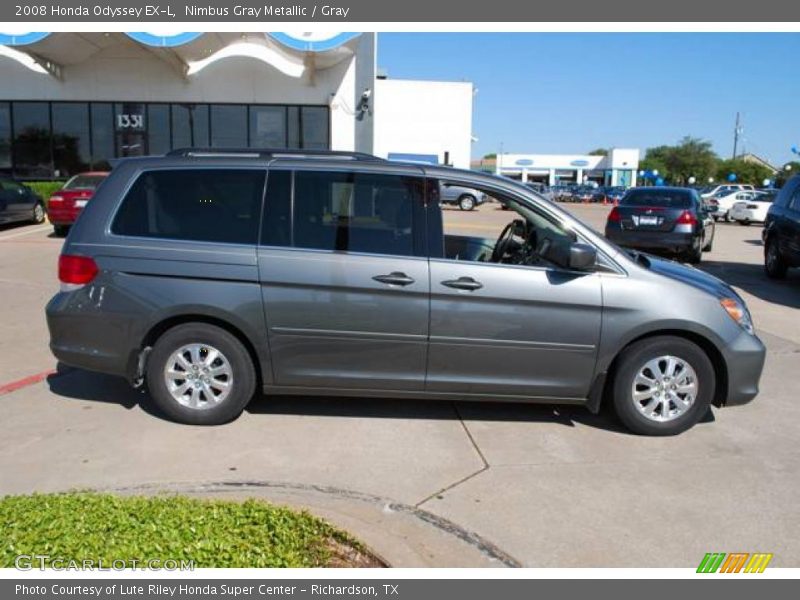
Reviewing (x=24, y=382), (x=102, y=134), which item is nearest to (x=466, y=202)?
(x=102, y=134)

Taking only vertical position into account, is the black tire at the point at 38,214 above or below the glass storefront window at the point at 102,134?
below

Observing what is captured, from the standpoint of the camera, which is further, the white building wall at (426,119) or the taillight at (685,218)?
the white building wall at (426,119)

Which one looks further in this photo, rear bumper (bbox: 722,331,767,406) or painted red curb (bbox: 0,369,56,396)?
painted red curb (bbox: 0,369,56,396)

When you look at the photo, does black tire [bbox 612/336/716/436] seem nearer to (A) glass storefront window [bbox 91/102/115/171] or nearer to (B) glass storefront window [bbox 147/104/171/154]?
(B) glass storefront window [bbox 147/104/171/154]

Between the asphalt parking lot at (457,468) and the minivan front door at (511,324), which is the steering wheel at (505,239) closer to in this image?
the minivan front door at (511,324)

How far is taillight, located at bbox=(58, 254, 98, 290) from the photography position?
191 inches

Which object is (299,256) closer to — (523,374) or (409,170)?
(409,170)

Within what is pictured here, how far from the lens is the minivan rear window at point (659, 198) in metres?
13.5

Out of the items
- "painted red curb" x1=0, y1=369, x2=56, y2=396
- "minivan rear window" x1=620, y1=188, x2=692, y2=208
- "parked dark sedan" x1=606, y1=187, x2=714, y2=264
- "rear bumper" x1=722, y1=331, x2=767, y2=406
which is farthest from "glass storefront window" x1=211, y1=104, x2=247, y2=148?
"rear bumper" x1=722, y1=331, x2=767, y2=406

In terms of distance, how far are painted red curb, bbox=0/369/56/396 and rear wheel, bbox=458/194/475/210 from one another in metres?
24.4

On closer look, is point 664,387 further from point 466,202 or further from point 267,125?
point 466,202

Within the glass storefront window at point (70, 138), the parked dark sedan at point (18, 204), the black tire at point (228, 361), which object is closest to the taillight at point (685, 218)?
the black tire at point (228, 361)

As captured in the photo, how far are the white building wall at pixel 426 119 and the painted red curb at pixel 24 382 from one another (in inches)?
1264
